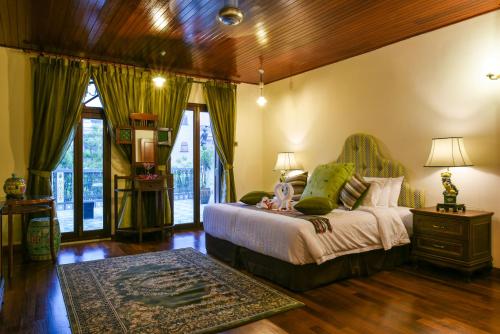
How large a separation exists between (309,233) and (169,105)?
11.7 feet

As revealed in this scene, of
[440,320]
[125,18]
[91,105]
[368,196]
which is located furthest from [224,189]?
[440,320]

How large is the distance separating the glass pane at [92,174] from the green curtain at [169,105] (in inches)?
34.3

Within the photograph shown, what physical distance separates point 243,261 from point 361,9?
2.81 m

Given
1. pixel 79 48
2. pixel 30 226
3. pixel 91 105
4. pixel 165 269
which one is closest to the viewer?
pixel 165 269

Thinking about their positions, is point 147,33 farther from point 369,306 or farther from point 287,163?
point 369,306

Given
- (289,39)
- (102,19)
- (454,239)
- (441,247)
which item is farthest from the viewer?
(289,39)

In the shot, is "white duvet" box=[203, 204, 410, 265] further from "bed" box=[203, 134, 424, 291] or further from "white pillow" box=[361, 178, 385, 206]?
"white pillow" box=[361, 178, 385, 206]

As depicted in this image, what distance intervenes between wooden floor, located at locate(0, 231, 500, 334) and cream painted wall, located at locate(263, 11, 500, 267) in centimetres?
79

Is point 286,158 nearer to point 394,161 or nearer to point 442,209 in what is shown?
point 394,161

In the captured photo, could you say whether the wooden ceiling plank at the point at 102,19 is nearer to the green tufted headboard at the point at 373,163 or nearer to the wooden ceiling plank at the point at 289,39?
the wooden ceiling plank at the point at 289,39

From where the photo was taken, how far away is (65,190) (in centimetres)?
518

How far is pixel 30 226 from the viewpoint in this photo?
4363 mm

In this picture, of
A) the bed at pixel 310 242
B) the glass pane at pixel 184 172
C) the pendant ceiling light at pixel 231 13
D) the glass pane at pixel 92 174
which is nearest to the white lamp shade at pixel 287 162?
the glass pane at pixel 184 172

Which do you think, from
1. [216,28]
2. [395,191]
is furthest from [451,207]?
[216,28]
